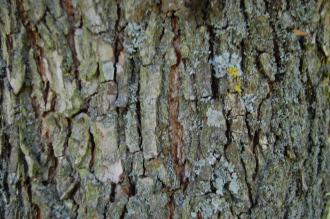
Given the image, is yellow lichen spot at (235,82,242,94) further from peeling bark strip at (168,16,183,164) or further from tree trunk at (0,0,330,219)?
peeling bark strip at (168,16,183,164)

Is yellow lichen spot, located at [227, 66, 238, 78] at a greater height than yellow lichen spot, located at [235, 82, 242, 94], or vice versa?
yellow lichen spot, located at [227, 66, 238, 78]

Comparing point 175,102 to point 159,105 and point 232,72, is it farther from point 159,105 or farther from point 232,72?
point 232,72

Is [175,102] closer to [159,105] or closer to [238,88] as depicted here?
[159,105]

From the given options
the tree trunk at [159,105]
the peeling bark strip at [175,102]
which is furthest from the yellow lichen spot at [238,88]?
the peeling bark strip at [175,102]

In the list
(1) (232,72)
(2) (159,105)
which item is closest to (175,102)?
(2) (159,105)

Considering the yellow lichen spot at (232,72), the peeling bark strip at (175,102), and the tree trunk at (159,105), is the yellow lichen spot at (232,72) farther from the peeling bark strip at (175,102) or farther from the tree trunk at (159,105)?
the peeling bark strip at (175,102)

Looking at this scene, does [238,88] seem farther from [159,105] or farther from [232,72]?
[159,105]

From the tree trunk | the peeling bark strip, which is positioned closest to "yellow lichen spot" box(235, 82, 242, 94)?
the tree trunk

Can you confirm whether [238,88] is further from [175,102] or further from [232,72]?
[175,102]

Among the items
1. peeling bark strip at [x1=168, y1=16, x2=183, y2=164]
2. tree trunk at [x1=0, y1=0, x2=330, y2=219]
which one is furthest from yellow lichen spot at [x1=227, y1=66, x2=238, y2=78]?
peeling bark strip at [x1=168, y1=16, x2=183, y2=164]

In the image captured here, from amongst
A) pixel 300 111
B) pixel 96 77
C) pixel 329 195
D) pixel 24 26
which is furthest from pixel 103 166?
pixel 329 195

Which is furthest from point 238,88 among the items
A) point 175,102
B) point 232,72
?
point 175,102
